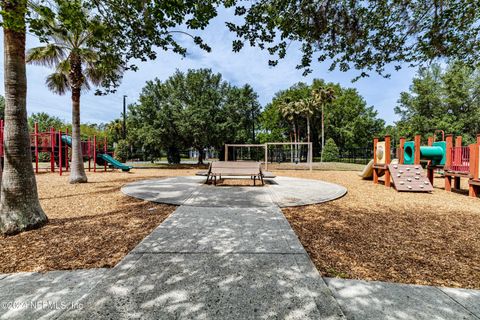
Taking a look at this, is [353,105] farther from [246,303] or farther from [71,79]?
[246,303]

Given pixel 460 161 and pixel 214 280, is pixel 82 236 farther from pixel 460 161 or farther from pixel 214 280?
pixel 460 161

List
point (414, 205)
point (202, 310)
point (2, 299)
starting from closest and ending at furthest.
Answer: point (202, 310) < point (2, 299) < point (414, 205)

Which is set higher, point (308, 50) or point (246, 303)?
point (308, 50)

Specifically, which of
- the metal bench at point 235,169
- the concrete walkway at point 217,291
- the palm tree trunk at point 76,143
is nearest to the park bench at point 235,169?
the metal bench at point 235,169

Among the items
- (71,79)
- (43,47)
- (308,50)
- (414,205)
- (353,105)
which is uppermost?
(353,105)

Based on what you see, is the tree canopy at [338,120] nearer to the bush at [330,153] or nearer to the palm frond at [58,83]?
the bush at [330,153]

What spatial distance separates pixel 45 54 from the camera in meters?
9.28

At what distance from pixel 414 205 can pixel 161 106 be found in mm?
20641

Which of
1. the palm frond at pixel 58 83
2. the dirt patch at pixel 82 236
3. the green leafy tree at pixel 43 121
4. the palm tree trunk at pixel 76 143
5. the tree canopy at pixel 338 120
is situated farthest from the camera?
the green leafy tree at pixel 43 121

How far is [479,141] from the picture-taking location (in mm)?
7566

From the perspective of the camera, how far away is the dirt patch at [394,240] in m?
2.66

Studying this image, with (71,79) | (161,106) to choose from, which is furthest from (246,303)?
(161,106)

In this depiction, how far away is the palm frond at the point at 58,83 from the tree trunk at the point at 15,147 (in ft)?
25.8

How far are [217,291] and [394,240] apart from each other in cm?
320
